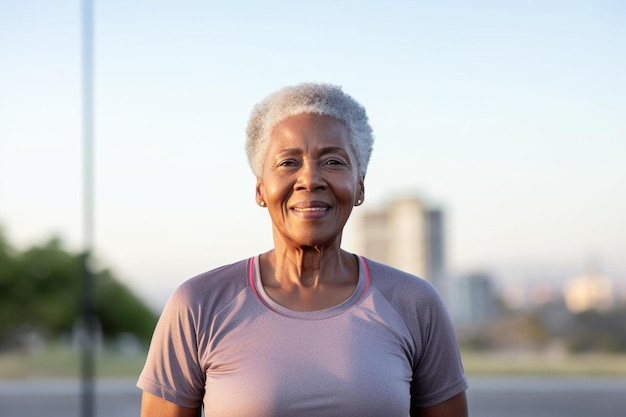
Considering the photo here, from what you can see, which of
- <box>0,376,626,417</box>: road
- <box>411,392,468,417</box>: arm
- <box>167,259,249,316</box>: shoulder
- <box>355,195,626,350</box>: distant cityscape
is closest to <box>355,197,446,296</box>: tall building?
<box>355,195,626,350</box>: distant cityscape

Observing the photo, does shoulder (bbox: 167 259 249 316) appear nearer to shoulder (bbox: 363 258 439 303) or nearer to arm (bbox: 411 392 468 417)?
shoulder (bbox: 363 258 439 303)

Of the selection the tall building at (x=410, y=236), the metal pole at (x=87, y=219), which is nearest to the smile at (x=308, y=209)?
the metal pole at (x=87, y=219)

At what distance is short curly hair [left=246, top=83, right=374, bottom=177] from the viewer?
1.86 meters

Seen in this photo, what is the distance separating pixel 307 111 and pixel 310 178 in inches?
5.4

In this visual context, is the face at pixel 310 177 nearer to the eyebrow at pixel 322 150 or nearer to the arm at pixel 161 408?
the eyebrow at pixel 322 150

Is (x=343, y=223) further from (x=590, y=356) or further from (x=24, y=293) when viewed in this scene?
(x=24, y=293)

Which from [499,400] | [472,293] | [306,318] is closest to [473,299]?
[472,293]

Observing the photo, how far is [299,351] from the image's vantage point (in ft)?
5.86

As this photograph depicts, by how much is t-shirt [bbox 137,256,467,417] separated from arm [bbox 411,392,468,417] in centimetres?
2

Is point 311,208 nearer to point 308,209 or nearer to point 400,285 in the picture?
point 308,209

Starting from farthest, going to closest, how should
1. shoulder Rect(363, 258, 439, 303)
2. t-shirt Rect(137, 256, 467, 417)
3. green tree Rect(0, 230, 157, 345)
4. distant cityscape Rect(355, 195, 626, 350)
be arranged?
green tree Rect(0, 230, 157, 345) < distant cityscape Rect(355, 195, 626, 350) < shoulder Rect(363, 258, 439, 303) < t-shirt Rect(137, 256, 467, 417)

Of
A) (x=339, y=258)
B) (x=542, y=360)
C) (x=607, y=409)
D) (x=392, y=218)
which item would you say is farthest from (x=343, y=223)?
(x=392, y=218)

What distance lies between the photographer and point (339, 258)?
1.95 m

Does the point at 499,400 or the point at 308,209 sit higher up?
the point at 499,400
